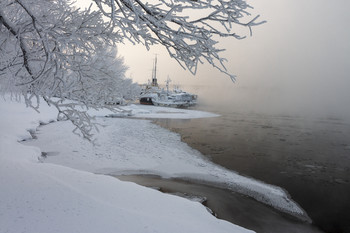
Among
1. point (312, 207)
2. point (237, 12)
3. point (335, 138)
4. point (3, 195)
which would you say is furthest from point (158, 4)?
point (335, 138)

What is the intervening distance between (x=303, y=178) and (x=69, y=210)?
10363 mm

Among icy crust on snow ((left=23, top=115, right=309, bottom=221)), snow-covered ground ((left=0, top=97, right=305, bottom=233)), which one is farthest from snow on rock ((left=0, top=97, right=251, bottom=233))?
icy crust on snow ((left=23, top=115, right=309, bottom=221))

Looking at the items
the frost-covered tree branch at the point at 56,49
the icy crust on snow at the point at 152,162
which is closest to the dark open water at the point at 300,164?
the icy crust on snow at the point at 152,162

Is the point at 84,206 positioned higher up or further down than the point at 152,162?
higher up

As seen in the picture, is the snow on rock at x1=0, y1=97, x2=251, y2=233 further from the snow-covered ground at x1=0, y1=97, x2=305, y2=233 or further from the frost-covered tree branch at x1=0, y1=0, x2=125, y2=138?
the frost-covered tree branch at x1=0, y1=0, x2=125, y2=138

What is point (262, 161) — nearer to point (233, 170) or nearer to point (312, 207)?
point (233, 170)

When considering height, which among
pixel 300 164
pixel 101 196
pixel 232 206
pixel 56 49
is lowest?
pixel 232 206

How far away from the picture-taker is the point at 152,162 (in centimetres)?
1222

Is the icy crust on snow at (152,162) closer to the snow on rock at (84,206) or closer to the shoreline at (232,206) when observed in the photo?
the shoreline at (232,206)

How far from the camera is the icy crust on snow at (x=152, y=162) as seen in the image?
984 cm

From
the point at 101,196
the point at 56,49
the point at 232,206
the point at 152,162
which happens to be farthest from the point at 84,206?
the point at 152,162

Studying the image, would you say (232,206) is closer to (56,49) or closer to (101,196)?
(101,196)

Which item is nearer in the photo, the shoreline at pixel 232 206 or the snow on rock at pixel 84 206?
the snow on rock at pixel 84 206

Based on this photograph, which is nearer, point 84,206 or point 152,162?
point 84,206
